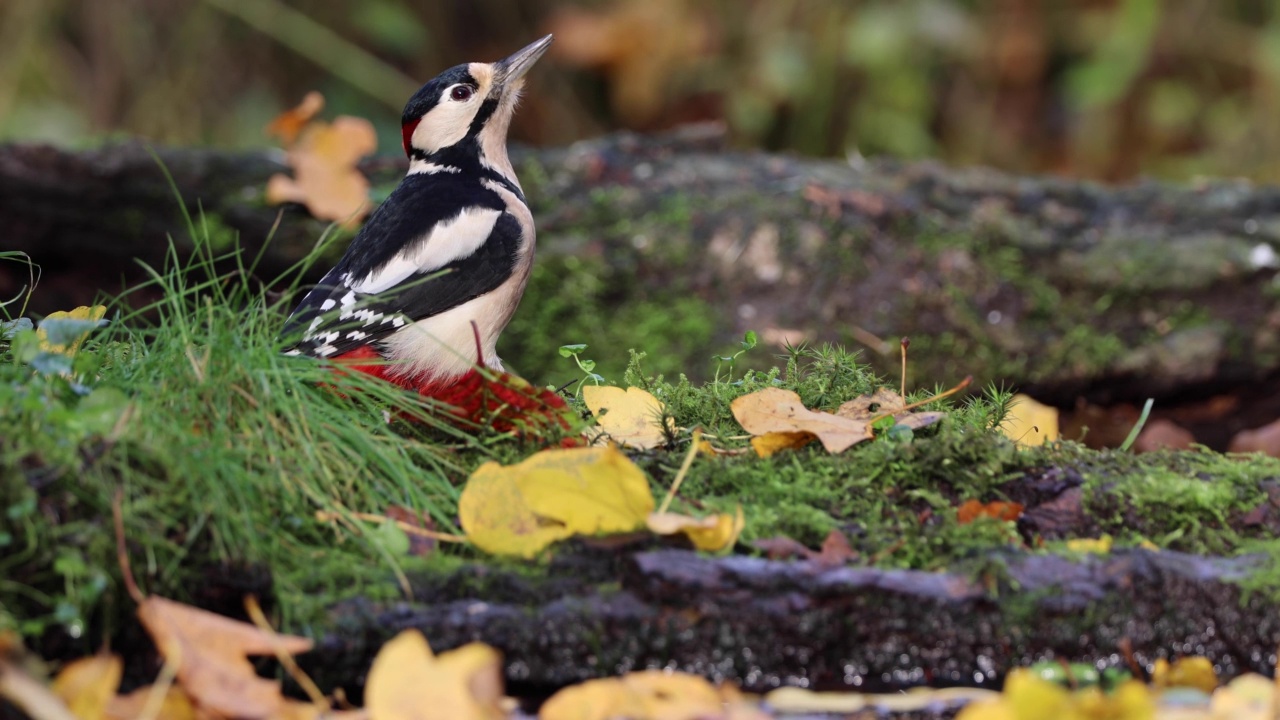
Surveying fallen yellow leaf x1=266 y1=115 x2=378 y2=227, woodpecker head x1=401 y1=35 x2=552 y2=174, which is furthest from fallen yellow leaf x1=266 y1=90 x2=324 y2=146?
woodpecker head x1=401 y1=35 x2=552 y2=174

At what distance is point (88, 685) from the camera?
2082 mm

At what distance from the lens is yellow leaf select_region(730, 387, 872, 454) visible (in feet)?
9.74

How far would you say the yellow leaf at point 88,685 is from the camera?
2.05 meters

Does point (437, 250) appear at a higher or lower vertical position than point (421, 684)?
higher

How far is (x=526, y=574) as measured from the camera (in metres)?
2.51

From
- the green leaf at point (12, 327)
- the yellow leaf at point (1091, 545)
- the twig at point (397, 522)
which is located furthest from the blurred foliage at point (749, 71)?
the twig at point (397, 522)

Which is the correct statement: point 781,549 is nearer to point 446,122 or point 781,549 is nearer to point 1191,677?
point 1191,677

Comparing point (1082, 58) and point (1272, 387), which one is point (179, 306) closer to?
point (1272, 387)

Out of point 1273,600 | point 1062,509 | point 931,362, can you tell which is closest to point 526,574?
point 1062,509

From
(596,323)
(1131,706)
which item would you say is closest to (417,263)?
(596,323)

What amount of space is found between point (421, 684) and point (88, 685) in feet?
1.72

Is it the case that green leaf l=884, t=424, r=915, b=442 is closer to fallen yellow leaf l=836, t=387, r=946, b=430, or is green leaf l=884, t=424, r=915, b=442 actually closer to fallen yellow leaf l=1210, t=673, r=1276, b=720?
fallen yellow leaf l=836, t=387, r=946, b=430

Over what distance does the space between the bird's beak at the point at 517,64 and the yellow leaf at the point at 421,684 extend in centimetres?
282

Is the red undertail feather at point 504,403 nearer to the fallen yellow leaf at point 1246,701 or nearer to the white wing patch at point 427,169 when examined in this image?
the fallen yellow leaf at point 1246,701
